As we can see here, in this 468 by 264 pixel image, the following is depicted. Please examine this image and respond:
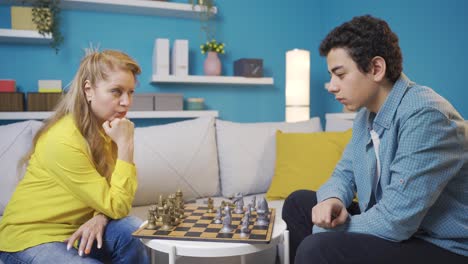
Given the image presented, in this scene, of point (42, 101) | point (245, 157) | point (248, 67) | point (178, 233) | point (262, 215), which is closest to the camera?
point (178, 233)

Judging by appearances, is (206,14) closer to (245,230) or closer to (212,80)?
(212,80)

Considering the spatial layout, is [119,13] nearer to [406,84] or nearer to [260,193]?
[260,193]

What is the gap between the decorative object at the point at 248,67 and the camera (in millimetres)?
3168

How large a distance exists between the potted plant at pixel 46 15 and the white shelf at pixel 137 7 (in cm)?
8

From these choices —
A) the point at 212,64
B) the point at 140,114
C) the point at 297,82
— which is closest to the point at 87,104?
the point at 140,114

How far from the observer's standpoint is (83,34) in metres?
2.87

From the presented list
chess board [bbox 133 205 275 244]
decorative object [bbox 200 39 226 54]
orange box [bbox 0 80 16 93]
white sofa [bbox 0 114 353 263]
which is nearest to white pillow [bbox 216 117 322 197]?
white sofa [bbox 0 114 353 263]

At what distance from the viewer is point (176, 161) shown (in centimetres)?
235

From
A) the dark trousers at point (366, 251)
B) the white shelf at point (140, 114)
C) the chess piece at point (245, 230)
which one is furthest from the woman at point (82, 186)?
the white shelf at point (140, 114)

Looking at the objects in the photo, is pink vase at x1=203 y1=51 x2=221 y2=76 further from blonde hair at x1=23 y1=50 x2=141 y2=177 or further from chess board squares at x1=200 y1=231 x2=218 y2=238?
chess board squares at x1=200 y1=231 x2=218 y2=238

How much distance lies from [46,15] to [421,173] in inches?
96.3

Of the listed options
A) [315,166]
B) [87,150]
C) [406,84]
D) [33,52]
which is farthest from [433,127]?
[33,52]

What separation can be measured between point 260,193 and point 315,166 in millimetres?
407

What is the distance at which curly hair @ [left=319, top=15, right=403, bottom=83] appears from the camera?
1.24 m
